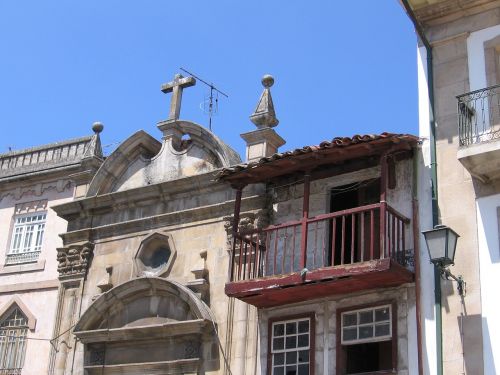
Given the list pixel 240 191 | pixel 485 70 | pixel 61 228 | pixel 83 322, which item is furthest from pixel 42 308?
pixel 485 70

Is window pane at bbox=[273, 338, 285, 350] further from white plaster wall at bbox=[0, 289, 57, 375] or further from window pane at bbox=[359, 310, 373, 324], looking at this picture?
white plaster wall at bbox=[0, 289, 57, 375]

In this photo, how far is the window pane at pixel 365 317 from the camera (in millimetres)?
14273

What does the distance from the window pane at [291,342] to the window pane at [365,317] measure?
1294 millimetres

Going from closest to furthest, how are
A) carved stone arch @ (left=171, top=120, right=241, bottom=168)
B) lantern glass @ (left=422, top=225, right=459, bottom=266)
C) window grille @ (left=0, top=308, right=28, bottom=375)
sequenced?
lantern glass @ (left=422, top=225, right=459, bottom=266), carved stone arch @ (left=171, top=120, right=241, bottom=168), window grille @ (left=0, top=308, right=28, bottom=375)

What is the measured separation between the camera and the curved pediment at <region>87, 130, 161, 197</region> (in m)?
19.1

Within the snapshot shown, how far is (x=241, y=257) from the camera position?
1557 centimetres

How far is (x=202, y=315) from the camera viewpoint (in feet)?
52.6

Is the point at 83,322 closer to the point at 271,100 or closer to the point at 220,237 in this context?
the point at 220,237

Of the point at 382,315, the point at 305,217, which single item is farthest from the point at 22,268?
the point at 382,315

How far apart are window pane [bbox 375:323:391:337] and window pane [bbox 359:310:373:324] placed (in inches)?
7.9

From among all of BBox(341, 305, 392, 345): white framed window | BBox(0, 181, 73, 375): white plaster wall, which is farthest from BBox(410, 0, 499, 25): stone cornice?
BBox(0, 181, 73, 375): white plaster wall

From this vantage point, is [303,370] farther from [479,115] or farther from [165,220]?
[479,115]

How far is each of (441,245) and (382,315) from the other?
8.65 ft

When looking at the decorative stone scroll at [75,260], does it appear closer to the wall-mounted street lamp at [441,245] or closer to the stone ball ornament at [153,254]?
the stone ball ornament at [153,254]
